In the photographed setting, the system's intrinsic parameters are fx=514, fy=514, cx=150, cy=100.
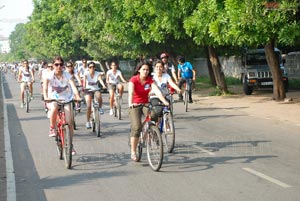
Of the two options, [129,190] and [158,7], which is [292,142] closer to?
[129,190]

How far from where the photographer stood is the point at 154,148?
320 inches

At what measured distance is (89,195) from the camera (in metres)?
6.77

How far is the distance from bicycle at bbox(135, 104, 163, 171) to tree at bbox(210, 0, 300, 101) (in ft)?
18.5

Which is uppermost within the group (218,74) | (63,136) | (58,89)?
(218,74)

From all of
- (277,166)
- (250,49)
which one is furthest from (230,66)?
(277,166)

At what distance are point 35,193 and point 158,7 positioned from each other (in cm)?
1340

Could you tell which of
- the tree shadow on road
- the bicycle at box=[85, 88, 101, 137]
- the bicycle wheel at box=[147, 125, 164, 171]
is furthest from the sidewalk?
the bicycle wheel at box=[147, 125, 164, 171]

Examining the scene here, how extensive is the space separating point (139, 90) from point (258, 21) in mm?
6021

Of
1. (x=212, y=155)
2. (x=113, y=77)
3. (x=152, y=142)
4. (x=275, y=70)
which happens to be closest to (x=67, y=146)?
(x=152, y=142)

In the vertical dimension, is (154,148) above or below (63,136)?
below

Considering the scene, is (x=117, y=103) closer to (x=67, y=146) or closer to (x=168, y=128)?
(x=168, y=128)

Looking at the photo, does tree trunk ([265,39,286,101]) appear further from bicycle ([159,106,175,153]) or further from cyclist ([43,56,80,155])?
cyclist ([43,56,80,155])

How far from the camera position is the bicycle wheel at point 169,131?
31.8 ft

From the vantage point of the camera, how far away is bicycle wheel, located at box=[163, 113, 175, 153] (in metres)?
9.69
